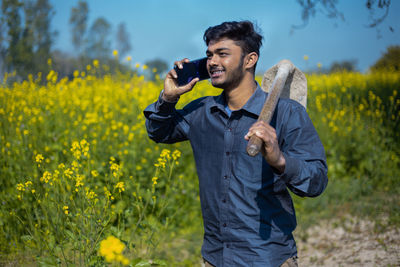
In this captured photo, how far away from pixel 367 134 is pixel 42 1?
523 cm

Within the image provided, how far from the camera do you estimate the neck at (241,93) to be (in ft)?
6.00

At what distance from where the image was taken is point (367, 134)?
17.7ft

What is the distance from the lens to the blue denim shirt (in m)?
1.59

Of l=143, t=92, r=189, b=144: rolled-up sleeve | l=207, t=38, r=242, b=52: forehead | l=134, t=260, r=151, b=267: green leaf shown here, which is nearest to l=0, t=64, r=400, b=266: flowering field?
l=134, t=260, r=151, b=267: green leaf

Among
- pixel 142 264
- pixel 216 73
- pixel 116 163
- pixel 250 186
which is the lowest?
pixel 142 264

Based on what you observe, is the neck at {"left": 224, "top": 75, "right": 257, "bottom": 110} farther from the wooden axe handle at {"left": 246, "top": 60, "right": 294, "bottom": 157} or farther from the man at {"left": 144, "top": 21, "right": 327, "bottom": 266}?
the wooden axe handle at {"left": 246, "top": 60, "right": 294, "bottom": 157}

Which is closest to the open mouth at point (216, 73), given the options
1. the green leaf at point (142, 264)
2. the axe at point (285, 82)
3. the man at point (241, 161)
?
the man at point (241, 161)

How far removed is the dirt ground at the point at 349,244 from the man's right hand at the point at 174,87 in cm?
238

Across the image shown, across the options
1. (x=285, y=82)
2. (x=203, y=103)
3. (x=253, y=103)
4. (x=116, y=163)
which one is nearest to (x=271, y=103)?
(x=253, y=103)

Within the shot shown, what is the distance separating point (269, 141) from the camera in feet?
4.15

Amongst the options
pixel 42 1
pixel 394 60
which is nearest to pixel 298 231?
pixel 394 60

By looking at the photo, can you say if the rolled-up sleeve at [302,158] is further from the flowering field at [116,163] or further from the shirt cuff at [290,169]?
the flowering field at [116,163]

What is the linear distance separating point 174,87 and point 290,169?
0.77 metres

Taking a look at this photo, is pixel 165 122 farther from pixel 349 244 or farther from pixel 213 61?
pixel 349 244
